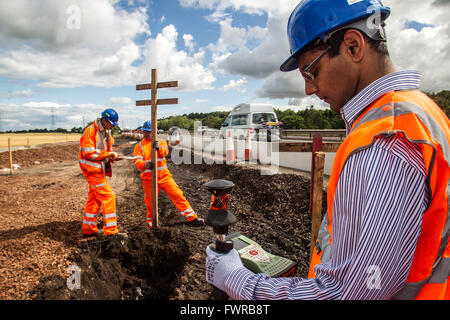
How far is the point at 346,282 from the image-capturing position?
774 millimetres

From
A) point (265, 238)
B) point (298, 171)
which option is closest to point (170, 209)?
point (265, 238)

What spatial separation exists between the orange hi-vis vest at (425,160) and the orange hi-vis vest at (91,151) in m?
5.01

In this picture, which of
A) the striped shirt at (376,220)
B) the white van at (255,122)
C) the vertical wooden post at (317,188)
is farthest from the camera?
the white van at (255,122)

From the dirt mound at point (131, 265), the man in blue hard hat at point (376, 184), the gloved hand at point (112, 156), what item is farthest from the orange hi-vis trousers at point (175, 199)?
the man in blue hard hat at point (376, 184)

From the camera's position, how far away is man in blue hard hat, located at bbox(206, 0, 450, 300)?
0.71 metres

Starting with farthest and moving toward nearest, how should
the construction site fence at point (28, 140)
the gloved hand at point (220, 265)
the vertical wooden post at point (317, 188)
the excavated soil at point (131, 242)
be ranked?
the construction site fence at point (28, 140)
the excavated soil at point (131, 242)
the vertical wooden post at point (317, 188)
the gloved hand at point (220, 265)

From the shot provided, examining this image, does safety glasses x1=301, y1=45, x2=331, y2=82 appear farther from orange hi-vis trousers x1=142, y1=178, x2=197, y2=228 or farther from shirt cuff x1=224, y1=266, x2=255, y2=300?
orange hi-vis trousers x1=142, y1=178, x2=197, y2=228

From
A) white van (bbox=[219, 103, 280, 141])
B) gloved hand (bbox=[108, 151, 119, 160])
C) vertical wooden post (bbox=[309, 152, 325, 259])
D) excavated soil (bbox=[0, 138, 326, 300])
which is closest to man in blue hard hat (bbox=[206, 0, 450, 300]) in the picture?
vertical wooden post (bbox=[309, 152, 325, 259])

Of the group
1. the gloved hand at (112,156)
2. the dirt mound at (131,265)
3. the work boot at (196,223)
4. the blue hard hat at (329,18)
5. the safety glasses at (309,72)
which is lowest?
the dirt mound at (131,265)

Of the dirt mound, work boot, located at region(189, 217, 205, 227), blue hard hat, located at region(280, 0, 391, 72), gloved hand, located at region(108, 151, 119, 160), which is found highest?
Answer: blue hard hat, located at region(280, 0, 391, 72)

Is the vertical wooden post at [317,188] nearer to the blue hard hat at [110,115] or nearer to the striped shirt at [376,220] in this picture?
the striped shirt at [376,220]

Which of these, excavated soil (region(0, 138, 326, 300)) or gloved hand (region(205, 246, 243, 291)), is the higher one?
gloved hand (region(205, 246, 243, 291))

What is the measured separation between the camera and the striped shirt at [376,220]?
697 millimetres

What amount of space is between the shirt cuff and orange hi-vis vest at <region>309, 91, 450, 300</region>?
48 cm
